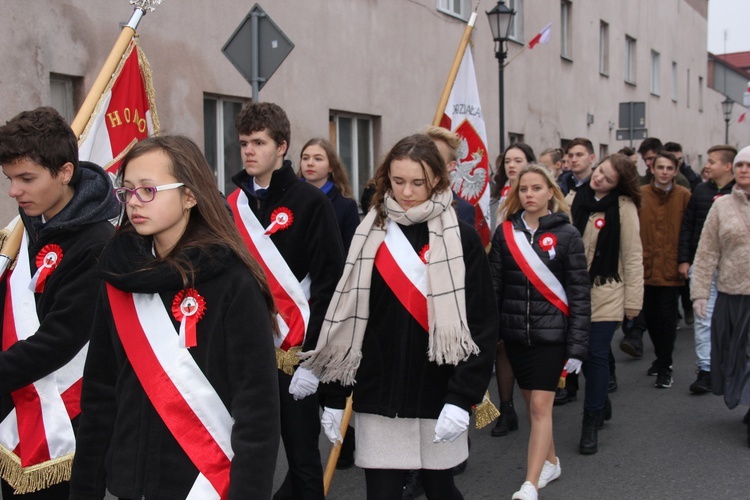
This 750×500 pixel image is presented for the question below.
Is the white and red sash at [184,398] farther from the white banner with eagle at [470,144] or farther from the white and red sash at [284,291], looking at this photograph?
the white banner with eagle at [470,144]

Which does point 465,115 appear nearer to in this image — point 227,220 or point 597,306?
point 597,306

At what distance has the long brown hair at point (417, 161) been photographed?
359cm

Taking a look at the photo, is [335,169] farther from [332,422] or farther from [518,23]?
[518,23]

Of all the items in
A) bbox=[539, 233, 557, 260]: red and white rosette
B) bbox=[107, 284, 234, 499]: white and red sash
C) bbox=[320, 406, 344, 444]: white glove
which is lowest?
bbox=[320, 406, 344, 444]: white glove

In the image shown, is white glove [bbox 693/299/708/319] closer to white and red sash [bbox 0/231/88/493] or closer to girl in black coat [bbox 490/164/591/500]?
girl in black coat [bbox 490/164/591/500]

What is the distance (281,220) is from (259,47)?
3.33 m

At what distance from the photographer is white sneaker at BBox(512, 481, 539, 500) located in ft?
15.2

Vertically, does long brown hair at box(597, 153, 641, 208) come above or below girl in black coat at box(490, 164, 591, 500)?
above

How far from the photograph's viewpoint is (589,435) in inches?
227

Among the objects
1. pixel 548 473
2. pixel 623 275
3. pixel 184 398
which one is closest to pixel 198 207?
pixel 184 398

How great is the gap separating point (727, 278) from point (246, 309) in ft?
15.9

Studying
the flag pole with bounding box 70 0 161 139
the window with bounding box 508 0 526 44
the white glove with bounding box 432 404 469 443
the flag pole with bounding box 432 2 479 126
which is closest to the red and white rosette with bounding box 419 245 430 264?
the white glove with bounding box 432 404 469 443

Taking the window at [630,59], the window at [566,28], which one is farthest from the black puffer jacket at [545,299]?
the window at [630,59]

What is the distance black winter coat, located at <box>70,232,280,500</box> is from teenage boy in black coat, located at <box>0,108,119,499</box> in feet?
1.65
